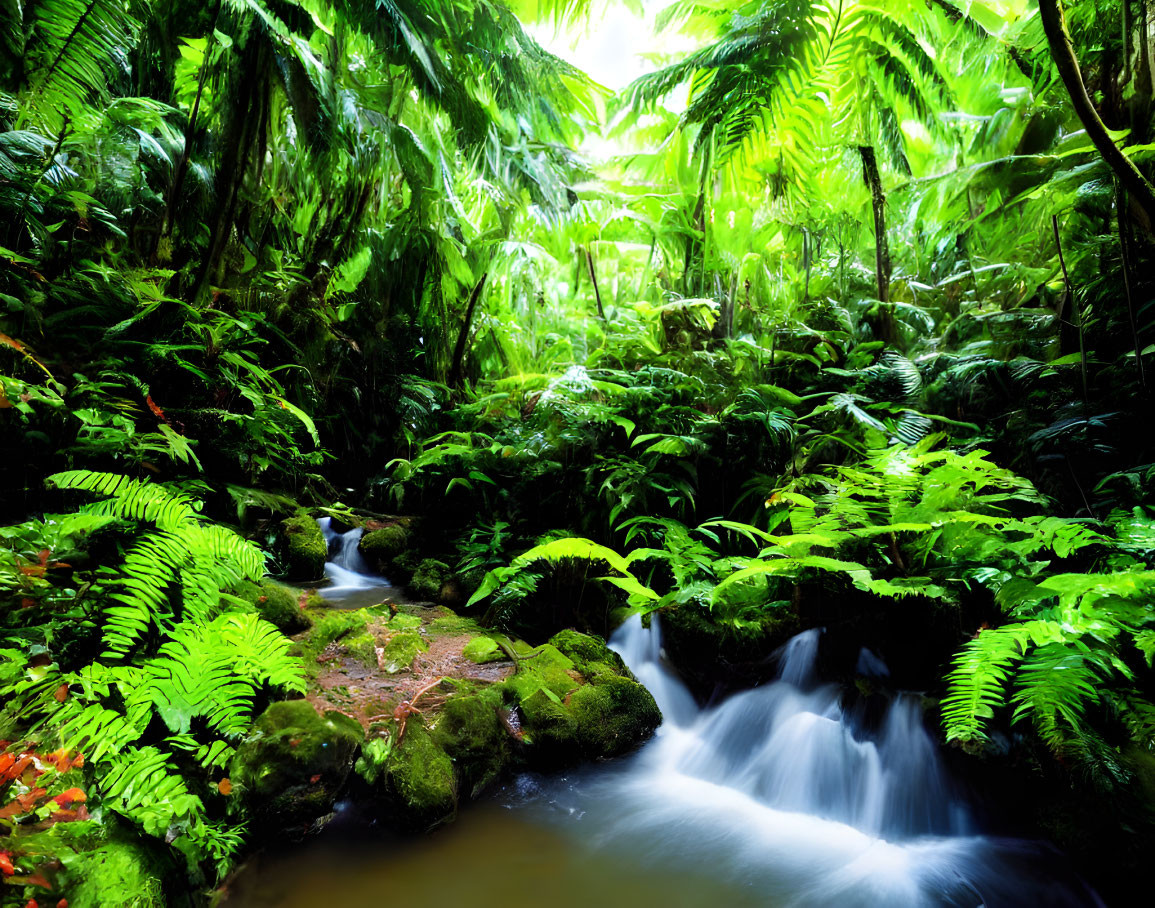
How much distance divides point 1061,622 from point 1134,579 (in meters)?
0.28

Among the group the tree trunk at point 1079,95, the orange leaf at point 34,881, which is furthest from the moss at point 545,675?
the tree trunk at point 1079,95

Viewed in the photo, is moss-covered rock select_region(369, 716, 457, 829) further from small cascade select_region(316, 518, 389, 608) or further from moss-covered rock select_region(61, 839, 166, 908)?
small cascade select_region(316, 518, 389, 608)

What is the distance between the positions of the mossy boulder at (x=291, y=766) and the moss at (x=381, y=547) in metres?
3.04

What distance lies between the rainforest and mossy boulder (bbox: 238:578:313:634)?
0.03m

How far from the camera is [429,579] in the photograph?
490 centimetres

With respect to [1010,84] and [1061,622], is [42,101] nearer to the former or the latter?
[1061,622]

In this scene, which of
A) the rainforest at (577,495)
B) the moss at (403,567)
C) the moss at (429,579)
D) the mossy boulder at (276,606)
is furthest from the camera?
the moss at (403,567)

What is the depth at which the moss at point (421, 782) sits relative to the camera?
2377 millimetres

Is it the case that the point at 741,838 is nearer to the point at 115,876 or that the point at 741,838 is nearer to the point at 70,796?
the point at 115,876

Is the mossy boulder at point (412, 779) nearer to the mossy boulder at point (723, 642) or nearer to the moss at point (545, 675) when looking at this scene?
the moss at point (545, 675)

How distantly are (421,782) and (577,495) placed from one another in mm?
2885

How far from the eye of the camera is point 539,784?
9.34 feet

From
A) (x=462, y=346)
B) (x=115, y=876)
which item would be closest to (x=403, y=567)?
(x=462, y=346)

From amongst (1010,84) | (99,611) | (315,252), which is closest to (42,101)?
(99,611)
